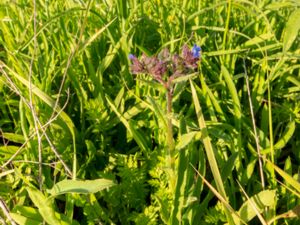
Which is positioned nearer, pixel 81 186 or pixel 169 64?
pixel 81 186

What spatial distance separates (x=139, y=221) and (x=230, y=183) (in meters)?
0.28

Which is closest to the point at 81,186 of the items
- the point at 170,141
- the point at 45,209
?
the point at 45,209

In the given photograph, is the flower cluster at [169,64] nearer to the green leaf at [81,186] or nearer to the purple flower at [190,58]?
the purple flower at [190,58]

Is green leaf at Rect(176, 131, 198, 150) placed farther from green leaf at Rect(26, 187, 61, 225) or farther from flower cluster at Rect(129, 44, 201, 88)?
green leaf at Rect(26, 187, 61, 225)

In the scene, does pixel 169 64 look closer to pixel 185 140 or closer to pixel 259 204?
pixel 185 140

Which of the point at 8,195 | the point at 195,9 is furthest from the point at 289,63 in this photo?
the point at 8,195

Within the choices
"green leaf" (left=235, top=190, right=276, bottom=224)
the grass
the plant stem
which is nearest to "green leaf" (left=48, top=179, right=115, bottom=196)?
the grass

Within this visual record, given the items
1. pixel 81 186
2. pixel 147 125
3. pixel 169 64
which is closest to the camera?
pixel 81 186

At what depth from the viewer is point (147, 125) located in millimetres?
1359

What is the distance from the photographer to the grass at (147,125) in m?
1.10

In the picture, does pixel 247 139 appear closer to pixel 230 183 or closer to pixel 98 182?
pixel 230 183

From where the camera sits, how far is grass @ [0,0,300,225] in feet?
3.61

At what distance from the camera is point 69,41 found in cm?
160

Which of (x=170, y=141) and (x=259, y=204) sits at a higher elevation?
(x=170, y=141)
